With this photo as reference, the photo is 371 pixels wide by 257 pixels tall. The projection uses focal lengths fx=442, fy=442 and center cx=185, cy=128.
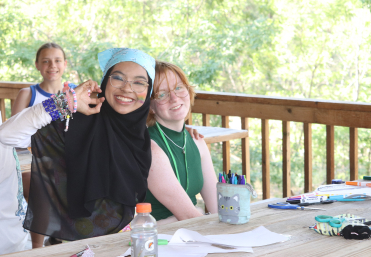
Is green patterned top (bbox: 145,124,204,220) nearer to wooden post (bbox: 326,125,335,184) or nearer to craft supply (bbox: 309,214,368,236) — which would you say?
craft supply (bbox: 309,214,368,236)

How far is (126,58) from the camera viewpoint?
176cm

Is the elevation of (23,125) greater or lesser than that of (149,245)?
greater

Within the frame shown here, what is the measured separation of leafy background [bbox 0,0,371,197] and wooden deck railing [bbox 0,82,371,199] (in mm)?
4842

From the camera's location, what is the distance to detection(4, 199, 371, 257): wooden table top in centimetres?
107

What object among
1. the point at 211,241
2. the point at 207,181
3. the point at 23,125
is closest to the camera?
the point at 211,241

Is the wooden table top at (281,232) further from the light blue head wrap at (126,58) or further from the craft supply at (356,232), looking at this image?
the light blue head wrap at (126,58)

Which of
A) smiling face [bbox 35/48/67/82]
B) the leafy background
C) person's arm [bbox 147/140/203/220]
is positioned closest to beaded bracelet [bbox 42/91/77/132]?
person's arm [bbox 147/140/203/220]

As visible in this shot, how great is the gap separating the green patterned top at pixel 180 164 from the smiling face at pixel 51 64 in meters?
1.97

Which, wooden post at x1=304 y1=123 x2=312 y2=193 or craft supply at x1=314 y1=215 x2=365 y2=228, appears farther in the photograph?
wooden post at x1=304 y1=123 x2=312 y2=193

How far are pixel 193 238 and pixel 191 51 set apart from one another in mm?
8165

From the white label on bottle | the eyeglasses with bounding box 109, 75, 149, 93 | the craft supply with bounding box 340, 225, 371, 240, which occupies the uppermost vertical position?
the eyeglasses with bounding box 109, 75, 149, 93

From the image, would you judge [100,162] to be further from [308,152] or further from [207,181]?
[308,152]

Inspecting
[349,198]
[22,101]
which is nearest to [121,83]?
Answer: [349,198]

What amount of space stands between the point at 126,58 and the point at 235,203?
77cm
